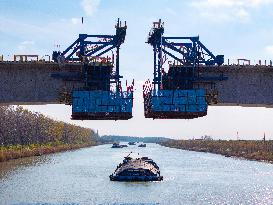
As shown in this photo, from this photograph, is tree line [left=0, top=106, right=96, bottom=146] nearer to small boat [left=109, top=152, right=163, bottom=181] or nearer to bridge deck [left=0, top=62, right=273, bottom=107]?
small boat [left=109, top=152, right=163, bottom=181]

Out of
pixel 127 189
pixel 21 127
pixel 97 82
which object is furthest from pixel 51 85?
pixel 21 127

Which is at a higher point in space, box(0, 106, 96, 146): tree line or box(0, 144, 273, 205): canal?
box(0, 106, 96, 146): tree line

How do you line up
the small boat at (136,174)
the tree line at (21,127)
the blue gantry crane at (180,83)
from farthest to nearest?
the tree line at (21,127) < the small boat at (136,174) < the blue gantry crane at (180,83)

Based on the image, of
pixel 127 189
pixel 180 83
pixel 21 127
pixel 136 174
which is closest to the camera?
pixel 180 83

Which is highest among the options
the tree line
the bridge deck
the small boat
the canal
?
the bridge deck

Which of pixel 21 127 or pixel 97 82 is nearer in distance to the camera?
pixel 97 82

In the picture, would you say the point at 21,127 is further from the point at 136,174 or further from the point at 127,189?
the point at 127,189

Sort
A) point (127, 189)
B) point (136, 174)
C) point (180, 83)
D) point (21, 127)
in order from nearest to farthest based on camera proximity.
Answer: point (180, 83) < point (127, 189) < point (136, 174) < point (21, 127)

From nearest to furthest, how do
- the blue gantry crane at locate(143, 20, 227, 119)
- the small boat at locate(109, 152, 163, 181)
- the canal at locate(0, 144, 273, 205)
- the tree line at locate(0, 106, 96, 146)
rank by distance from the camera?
the blue gantry crane at locate(143, 20, 227, 119) < the canal at locate(0, 144, 273, 205) < the small boat at locate(109, 152, 163, 181) < the tree line at locate(0, 106, 96, 146)

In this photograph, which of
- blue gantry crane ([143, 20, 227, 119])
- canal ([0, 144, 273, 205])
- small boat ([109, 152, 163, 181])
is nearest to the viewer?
blue gantry crane ([143, 20, 227, 119])

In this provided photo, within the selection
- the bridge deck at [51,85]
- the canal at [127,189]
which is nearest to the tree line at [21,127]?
the canal at [127,189]

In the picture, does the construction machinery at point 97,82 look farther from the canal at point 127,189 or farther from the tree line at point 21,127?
the tree line at point 21,127

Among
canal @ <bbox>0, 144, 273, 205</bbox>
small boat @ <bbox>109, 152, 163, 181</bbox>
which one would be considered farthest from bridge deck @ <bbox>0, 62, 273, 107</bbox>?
small boat @ <bbox>109, 152, 163, 181</bbox>

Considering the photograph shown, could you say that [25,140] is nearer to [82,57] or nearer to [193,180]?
[193,180]
